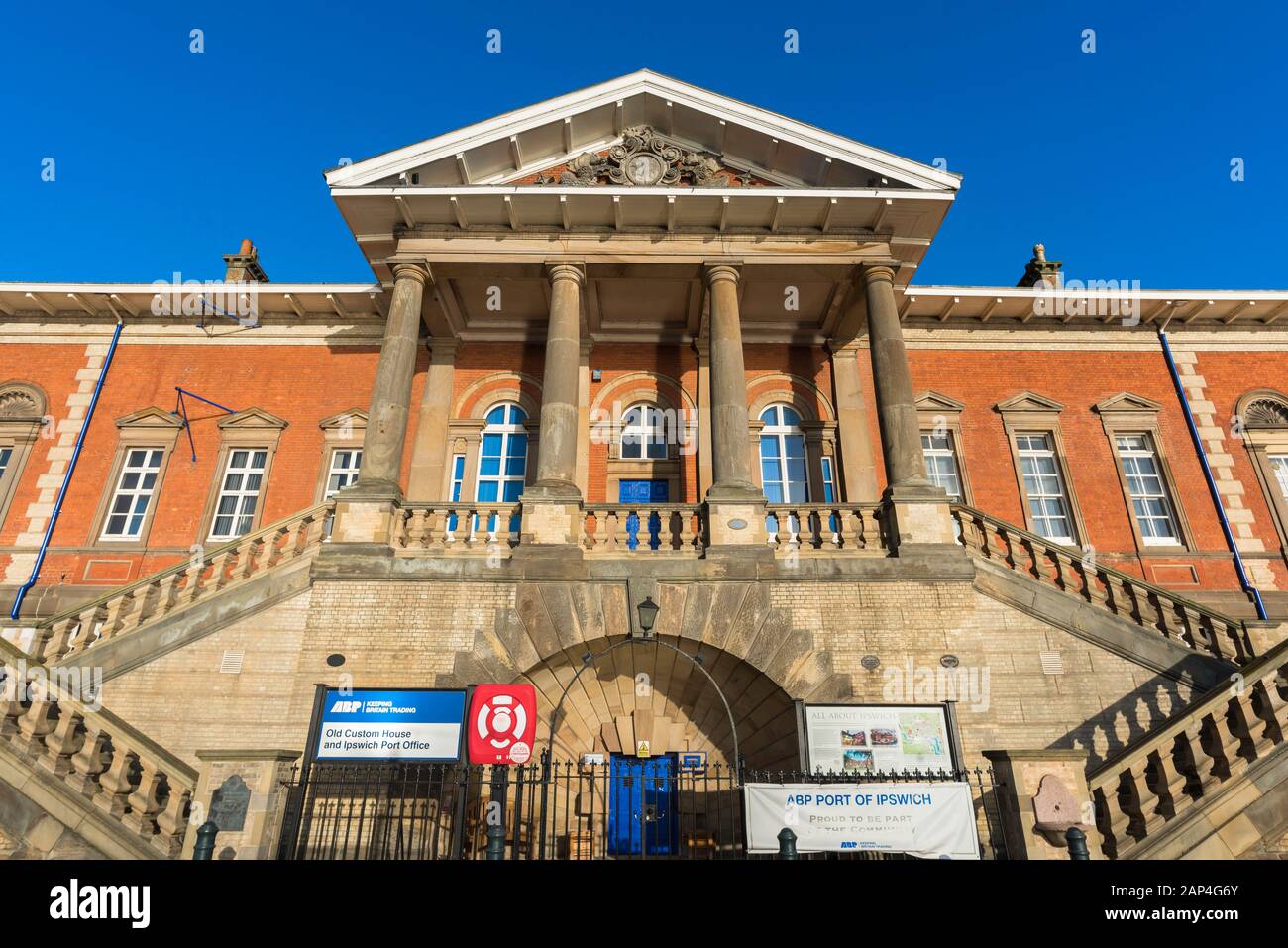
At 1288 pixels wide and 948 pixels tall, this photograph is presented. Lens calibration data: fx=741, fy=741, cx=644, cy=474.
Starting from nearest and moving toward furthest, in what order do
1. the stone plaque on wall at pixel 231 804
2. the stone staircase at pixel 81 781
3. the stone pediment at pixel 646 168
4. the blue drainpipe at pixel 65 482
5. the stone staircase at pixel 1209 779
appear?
the stone staircase at pixel 1209 779
the stone plaque on wall at pixel 231 804
the stone staircase at pixel 81 781
the stone pediment at pixel 646 168
the blue drainpipe at pixel 65 482

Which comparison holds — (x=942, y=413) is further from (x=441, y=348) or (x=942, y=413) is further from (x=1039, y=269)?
(x=441, y=348)

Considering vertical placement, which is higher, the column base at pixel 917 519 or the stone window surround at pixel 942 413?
the stone window surround at pixel 942 413

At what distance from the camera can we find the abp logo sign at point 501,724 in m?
9.59

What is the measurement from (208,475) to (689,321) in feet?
37.4

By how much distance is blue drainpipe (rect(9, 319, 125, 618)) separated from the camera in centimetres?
1524

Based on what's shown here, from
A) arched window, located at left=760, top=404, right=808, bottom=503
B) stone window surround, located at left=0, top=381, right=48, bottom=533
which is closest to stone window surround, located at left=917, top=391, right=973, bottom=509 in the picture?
arched window, located at left=760, top=404, right=808, bottom=503

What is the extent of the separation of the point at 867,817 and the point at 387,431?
30.8ft

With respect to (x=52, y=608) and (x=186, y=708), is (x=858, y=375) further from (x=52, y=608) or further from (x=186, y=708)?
(x=52, y=608)

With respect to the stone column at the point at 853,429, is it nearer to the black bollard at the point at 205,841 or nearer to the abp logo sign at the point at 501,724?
the abp logo sign at the point at 501,724

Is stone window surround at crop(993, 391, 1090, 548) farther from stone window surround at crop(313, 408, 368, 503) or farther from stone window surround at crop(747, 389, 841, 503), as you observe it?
stone window surround at crop(313, 408, 368, 503)

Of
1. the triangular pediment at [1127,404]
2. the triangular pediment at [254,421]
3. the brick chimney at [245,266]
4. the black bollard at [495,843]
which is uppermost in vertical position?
the brick chimney at [245,266]

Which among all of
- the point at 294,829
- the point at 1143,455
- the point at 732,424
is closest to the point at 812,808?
the point at 294,829

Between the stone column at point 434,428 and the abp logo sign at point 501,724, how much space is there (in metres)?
6.26

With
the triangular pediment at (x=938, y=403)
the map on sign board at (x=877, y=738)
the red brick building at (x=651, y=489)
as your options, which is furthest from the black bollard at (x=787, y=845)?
the triangular pediment at (x=938, y=403)
